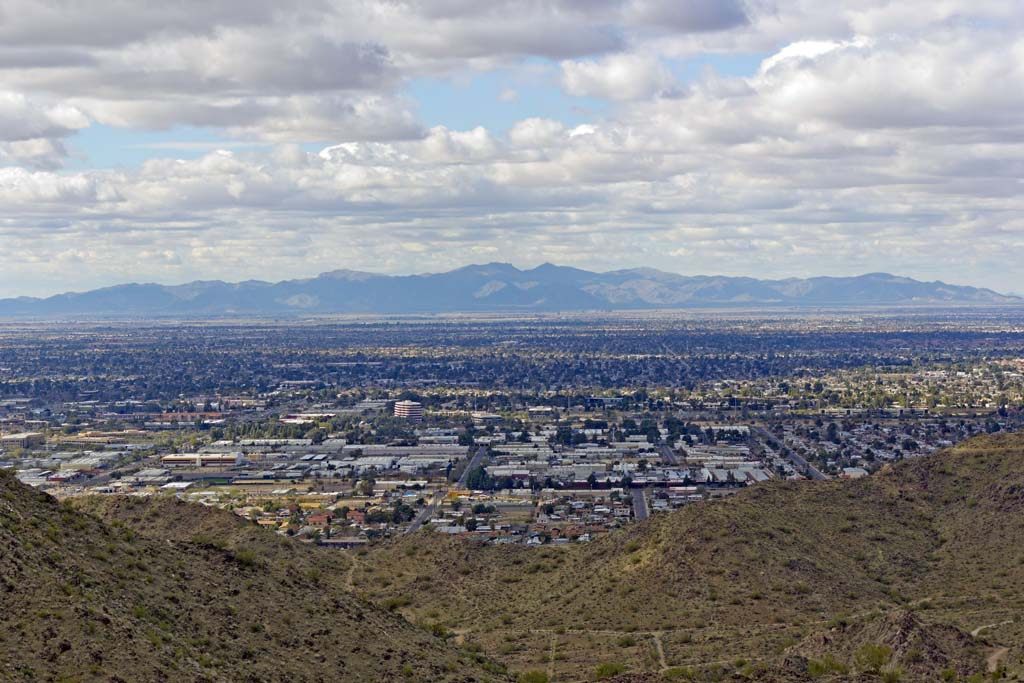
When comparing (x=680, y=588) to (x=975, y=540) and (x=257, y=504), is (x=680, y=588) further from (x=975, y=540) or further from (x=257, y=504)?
(x=257, y=504)

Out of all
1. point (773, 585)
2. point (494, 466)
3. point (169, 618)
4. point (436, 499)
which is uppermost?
Result: point (169, 618)

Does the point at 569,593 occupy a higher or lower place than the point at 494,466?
higher

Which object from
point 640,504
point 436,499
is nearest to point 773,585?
point 640,504

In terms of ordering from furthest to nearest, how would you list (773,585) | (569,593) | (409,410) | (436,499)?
1. (409,410)
2. (436,499)
3. (569,593)
4. (773,585)

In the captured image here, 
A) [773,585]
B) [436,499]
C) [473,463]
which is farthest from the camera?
[473,463]

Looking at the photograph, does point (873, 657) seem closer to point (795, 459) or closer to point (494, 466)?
point (494, 466)

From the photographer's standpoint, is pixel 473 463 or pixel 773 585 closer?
pixel 773 585

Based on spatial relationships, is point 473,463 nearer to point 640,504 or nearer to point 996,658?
point 640,504
